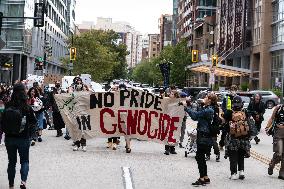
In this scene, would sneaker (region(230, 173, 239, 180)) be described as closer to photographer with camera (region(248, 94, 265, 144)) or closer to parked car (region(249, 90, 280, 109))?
photographer with camera (region(248, 94, 265, 144))

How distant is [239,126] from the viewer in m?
11.1

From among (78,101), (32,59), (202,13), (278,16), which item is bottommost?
(78,101)

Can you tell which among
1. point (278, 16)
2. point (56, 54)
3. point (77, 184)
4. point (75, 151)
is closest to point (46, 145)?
point (75, 151)

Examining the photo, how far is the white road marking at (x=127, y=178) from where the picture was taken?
9.93 m

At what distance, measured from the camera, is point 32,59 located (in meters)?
73.6

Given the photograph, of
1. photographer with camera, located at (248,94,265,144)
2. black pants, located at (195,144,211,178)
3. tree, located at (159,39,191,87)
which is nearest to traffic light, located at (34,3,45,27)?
photographer with camera, located at (248,94,265,144)

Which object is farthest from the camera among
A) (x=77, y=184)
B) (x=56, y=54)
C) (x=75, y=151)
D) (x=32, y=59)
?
(x=56, y=54)

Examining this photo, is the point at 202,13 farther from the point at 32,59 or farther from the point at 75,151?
the point at 75,151

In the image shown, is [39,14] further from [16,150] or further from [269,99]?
[269,99]

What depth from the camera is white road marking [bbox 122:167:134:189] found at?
32.6ft

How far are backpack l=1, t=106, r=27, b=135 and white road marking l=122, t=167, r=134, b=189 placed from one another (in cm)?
219

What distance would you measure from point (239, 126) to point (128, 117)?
4.95 metres

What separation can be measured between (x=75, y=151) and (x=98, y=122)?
41.0 inches

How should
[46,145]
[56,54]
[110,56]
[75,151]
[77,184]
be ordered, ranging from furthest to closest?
[56,54] < [110,56] < [46,145] < [75,151] < [77,184]
